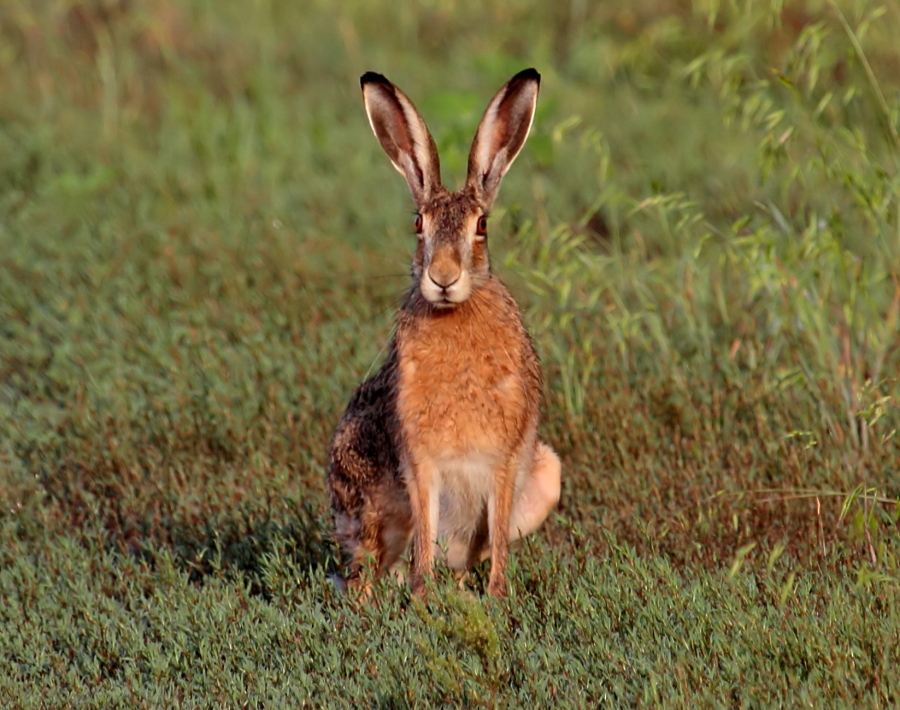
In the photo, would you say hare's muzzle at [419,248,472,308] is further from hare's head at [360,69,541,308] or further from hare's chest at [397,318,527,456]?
hare's chest at [397,318,527,456]

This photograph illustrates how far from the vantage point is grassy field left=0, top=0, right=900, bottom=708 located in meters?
4.60

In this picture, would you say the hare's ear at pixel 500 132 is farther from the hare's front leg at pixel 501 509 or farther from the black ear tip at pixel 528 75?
the hare's front leg at pixel 501 509

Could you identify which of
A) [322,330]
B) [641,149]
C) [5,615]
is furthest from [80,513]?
[641,149]

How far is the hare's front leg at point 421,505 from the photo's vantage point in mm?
5199

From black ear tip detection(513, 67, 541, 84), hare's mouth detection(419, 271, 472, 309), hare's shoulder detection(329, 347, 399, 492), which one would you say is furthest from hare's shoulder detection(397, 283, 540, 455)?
black ear tip detection(513, 67, 541, 84)

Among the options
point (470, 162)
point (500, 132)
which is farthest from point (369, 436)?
point (500, 132)

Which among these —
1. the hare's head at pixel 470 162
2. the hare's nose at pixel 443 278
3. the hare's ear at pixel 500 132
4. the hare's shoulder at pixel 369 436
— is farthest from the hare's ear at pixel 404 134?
the hare's shoulder at pixel 369 436

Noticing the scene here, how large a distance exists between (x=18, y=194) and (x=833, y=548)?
212 inches

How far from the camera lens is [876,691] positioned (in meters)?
4.07

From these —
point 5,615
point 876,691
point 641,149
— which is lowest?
point 5,615

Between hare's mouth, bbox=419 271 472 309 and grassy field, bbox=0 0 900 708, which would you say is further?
hare's mouth, bbox=419 271 472 309

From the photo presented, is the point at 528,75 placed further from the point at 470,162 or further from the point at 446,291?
the point at 446,291

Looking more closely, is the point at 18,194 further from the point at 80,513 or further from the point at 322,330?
the point at 80,513

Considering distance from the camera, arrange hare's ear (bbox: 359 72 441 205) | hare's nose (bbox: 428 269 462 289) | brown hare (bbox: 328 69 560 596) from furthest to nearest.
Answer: hare's ear (bbox: 359 72 441 205)
brown hare (bbox: 328 69 560 596)
hare's nose (bbox: 428 269 462 289)
